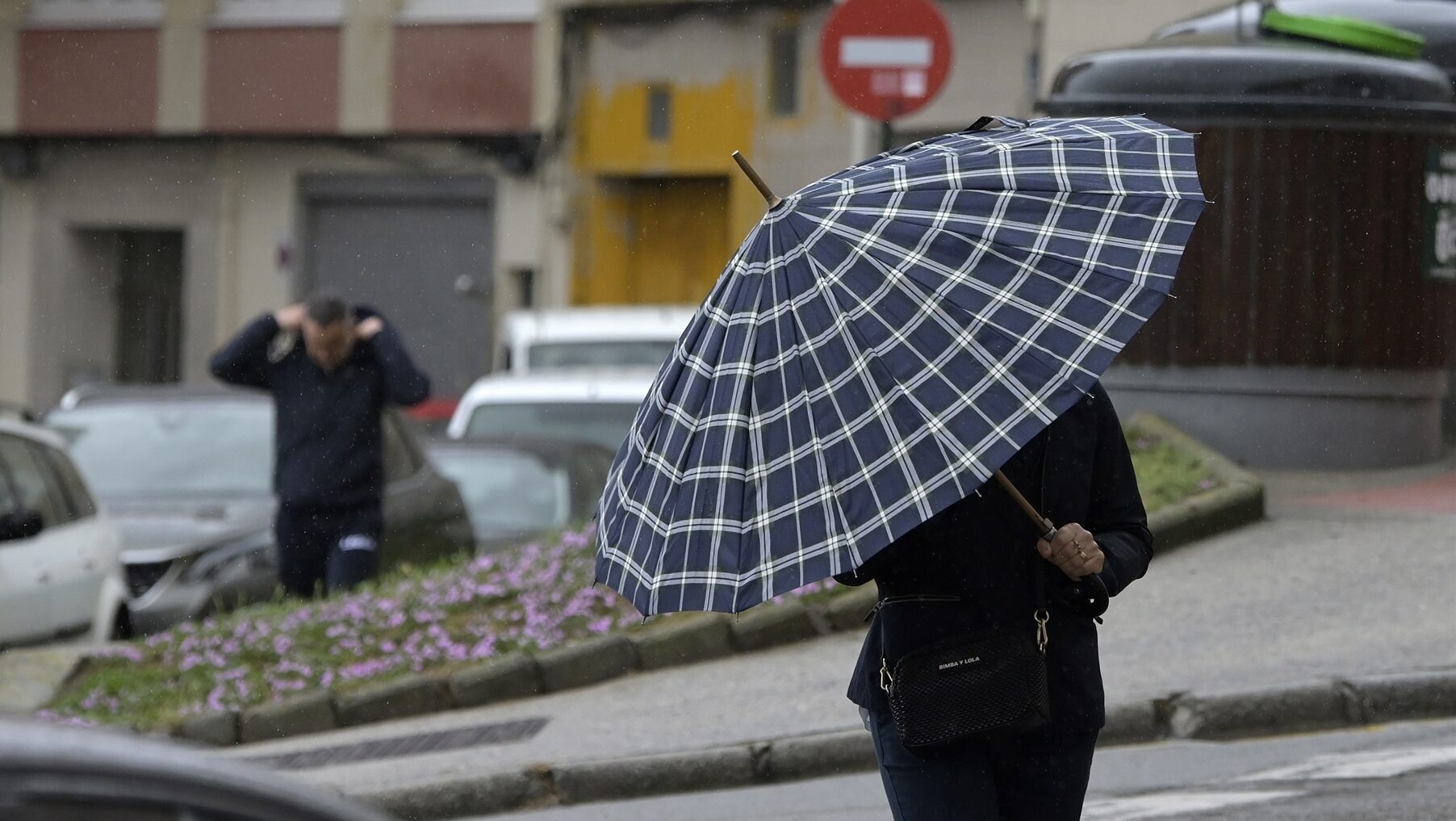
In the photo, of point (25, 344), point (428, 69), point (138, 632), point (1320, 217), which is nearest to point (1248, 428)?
point (1320, 217)

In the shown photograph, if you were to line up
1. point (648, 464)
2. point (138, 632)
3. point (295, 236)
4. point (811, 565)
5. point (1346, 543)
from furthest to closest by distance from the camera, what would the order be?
point (295, 236) → point (138, 632) → point (1346, 543) → point (648, 464) → point (811, 565)

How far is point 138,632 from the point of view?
12.0 meters

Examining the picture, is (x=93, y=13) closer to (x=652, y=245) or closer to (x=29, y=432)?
(x=652, y=245)

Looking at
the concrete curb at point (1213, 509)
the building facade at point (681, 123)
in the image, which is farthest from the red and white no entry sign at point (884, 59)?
the building facade at point (681, 123)

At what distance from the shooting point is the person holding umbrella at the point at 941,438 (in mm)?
3875

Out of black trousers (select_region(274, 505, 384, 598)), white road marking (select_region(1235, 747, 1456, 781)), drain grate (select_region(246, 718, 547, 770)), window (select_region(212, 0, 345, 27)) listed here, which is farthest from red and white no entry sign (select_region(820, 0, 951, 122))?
window (select_region(212, 0, 345, 27))

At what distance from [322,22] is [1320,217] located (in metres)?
19.8

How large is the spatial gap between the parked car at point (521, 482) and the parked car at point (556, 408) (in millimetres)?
177

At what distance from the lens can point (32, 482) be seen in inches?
437

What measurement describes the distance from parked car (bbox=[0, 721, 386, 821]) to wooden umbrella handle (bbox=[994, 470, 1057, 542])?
1.97 metres

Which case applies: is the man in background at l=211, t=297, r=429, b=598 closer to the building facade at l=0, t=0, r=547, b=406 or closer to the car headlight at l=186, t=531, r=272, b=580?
the car headlight at l=186, t=531, r=272, b=580

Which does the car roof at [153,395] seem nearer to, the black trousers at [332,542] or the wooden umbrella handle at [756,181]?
the black trousers at [332,542]

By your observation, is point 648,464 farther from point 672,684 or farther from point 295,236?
point 295,236

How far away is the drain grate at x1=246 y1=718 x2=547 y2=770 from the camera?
8688 mm
